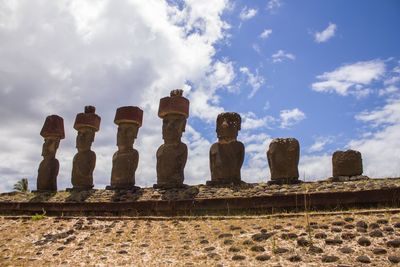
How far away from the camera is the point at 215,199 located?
9.73 metres

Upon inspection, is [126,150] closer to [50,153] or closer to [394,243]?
[50,153]

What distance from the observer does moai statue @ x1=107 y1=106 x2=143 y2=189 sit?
13459 mm

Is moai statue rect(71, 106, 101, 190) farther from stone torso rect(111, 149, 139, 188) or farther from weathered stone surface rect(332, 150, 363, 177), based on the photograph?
weathered stone surface rect(332, 150, 363, 177)

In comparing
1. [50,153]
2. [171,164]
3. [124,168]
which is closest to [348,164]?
[171,164]

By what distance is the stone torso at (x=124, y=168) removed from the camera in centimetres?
1339

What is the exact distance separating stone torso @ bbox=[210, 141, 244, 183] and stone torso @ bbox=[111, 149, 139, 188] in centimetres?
288

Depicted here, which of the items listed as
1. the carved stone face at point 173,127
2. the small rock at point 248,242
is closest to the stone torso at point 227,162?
the carved stone face at point 173,127

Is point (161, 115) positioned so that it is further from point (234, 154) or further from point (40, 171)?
point (40, 171)

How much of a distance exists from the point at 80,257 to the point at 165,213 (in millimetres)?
3528

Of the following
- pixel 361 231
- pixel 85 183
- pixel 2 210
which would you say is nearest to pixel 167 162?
pixel 85 183

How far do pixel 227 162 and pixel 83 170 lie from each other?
5.48 metres

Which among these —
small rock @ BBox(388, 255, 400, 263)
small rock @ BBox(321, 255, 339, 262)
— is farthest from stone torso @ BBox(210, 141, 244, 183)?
small rock @ BBox(388, 255, 400, 263)

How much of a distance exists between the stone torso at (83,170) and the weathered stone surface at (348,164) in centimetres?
815

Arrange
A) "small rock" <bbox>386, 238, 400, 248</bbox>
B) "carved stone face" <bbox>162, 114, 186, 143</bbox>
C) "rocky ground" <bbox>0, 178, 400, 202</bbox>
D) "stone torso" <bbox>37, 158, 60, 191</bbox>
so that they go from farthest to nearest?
"stone torso" <bbox>37, 158, 60, 191</bbox>, "carved stone face" <bbox>162, 114, 186, 143</bbox>, "rocky ground" <bbox>0, 178, 400, 202</bbox>, "small rock" <bbox>386, 238, 400, 248</bbox>
